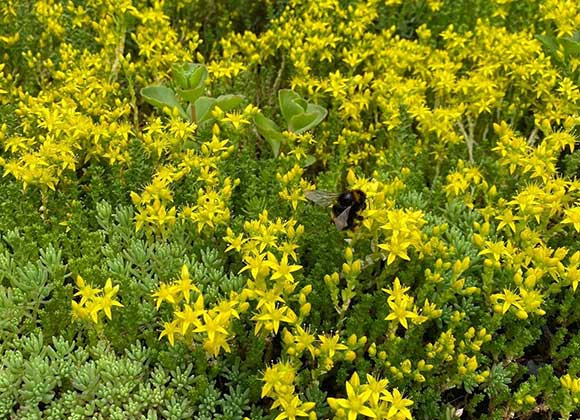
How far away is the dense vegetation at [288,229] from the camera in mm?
2340

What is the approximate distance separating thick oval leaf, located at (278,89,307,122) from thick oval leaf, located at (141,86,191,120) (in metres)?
0.45

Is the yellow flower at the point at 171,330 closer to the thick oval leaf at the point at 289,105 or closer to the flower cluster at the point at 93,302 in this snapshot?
the flower cluster at the point at 93,302

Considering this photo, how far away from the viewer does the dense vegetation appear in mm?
2340

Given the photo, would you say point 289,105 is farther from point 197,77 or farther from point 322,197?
point 322,197

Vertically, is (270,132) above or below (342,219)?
below

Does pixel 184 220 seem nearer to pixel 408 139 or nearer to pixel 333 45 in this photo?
pixel 408 139

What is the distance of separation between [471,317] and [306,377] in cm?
73

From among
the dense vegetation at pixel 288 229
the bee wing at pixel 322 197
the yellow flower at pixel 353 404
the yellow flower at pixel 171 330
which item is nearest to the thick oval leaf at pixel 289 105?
the dense vegetation at pixel 288 229

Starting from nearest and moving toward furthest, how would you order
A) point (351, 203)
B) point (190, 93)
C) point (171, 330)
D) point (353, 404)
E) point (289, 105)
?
point (353, 404) → point (171, 330) → point (351, 203) → point (190, 93) → point (289, 105)

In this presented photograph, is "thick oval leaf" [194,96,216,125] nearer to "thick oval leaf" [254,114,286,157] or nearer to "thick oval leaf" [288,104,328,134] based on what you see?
"thick oval leaf" [254,114,286,157]

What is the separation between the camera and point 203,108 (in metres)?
3.26

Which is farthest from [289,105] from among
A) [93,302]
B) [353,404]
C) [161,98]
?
[353,404]

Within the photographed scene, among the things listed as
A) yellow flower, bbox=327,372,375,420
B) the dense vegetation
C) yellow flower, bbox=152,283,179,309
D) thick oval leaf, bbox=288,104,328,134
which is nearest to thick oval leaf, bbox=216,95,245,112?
the dense vegetation

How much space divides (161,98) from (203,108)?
22 centimetres
